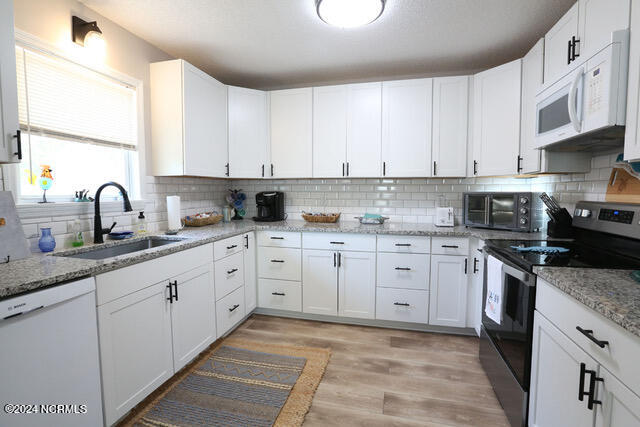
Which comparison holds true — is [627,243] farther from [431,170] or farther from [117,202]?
[117,202]

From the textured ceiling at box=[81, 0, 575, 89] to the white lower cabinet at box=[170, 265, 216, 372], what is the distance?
1828 millimetres

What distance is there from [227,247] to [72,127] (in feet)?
4.35

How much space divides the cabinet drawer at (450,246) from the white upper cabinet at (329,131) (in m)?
1.13

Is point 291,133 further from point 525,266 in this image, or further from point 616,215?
point 616,215

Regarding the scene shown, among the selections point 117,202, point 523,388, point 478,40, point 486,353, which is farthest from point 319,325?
point 478,40

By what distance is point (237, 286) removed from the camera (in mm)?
2650

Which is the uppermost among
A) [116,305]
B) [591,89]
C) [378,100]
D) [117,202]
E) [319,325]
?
[378,100]

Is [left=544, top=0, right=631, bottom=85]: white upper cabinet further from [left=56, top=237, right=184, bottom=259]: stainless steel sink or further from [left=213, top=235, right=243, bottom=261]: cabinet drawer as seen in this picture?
[left=56, top=237, right=184, bottom=259]: stainless steel sink

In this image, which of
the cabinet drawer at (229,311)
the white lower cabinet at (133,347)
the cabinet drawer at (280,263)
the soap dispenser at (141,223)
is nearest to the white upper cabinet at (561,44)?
the cabinet drawer at (280,263)

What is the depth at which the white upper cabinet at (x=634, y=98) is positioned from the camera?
3.78ft

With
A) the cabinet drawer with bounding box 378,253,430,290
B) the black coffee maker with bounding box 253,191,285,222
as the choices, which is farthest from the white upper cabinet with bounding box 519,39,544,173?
the black coffee maker with bounding box 253,191,285,222

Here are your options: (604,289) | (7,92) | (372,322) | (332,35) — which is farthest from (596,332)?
(7,92)

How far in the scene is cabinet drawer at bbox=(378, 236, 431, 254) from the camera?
2578 mm

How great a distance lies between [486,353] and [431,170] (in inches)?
63.7
